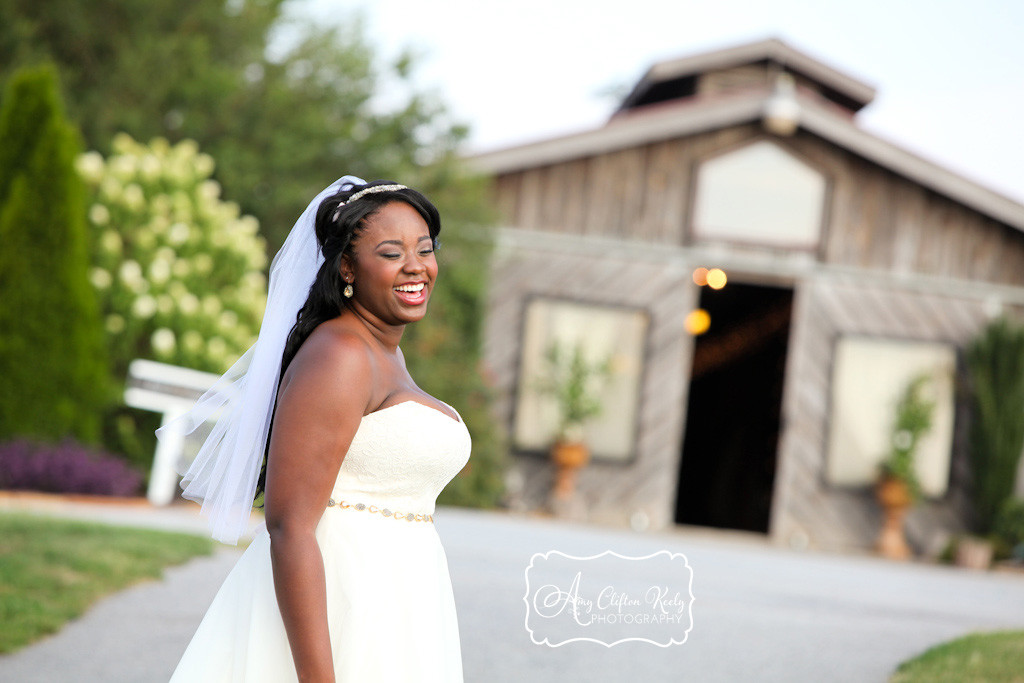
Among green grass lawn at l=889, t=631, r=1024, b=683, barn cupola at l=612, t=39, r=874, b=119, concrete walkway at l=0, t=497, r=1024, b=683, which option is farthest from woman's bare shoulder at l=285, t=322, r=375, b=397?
barn cupola at l=612, t=39, r=874, b=119

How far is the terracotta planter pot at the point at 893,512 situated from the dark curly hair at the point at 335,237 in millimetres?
10877

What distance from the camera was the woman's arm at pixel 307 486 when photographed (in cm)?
196

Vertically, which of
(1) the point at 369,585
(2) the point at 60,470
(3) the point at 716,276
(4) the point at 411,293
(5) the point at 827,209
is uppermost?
(5) the point at 827,209

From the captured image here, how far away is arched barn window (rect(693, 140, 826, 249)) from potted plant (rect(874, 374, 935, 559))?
2.20 m

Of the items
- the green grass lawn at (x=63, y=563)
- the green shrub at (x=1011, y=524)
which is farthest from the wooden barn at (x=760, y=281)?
the green grass lawn at (x=63, y=563)

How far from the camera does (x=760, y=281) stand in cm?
1277

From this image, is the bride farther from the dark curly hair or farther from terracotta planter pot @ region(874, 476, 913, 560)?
terracotta planter pot @ region(874, 476, 913, 560)

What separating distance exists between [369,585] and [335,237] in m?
0.73

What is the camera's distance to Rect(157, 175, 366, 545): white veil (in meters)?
2.47

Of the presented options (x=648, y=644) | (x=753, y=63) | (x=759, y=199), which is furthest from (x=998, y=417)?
(x=648, y=644)

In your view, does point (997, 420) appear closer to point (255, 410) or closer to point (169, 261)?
point (169, 261)

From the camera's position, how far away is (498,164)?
474 inches

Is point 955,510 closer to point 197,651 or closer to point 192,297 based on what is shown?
point 192,297

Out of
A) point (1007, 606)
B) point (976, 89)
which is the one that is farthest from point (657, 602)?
point (976, 89)
